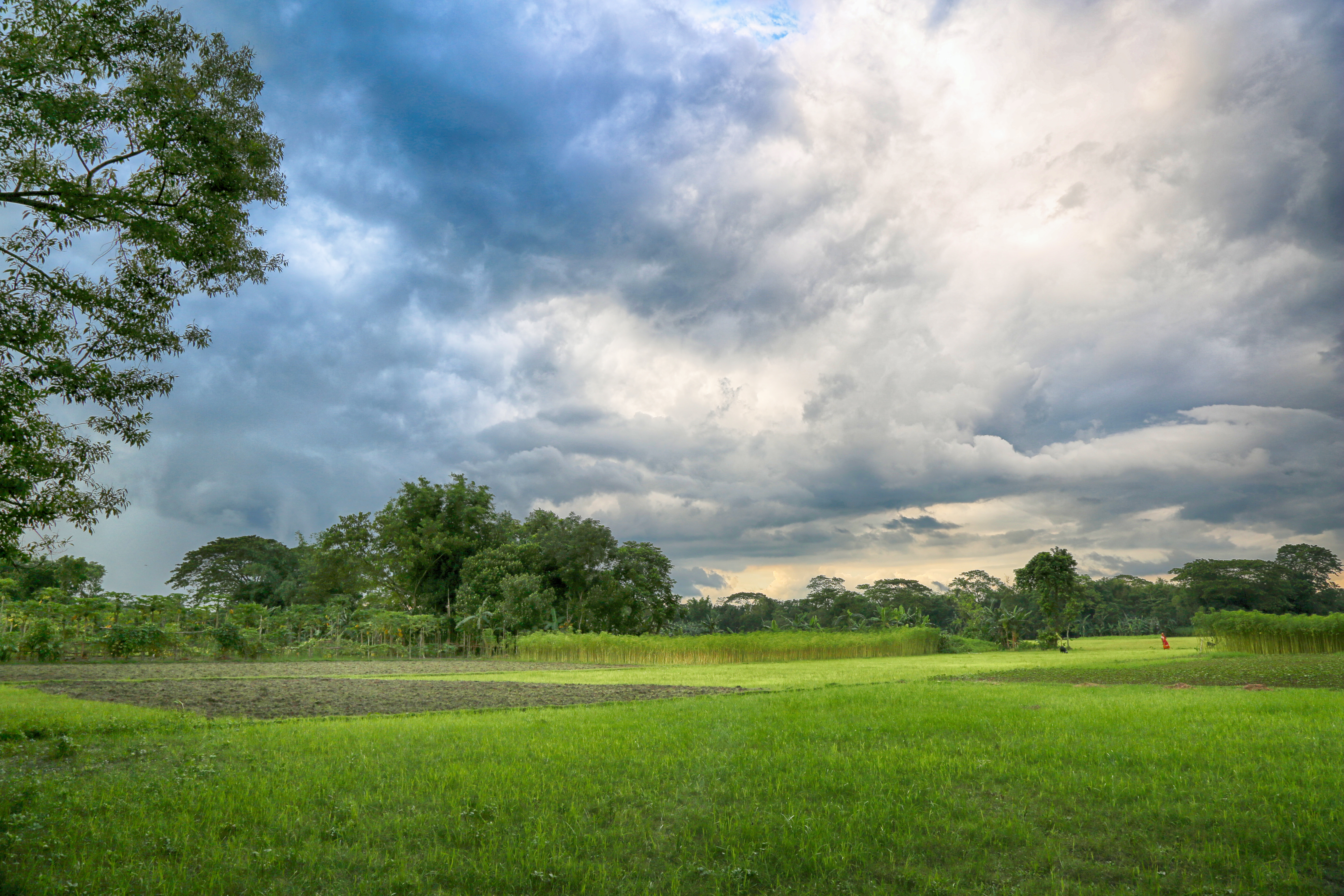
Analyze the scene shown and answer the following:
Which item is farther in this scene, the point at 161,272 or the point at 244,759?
the point at 161,272

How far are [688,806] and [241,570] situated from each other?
67.0 meters

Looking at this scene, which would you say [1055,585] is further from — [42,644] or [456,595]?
[42,644]

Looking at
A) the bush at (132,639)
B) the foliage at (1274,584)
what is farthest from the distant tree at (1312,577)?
the bush at (132,639)

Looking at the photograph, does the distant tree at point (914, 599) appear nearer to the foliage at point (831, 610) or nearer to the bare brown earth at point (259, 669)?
the foliage at point (831, 610)

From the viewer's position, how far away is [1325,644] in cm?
2505

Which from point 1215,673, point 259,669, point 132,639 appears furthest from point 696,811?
point 132,639

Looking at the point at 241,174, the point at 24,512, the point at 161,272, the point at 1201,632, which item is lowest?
the point at 1201,632

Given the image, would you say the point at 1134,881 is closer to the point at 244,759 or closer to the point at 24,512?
the point at 244,759

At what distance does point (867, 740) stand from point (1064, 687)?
31.8ft

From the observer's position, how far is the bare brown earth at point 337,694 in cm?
1224

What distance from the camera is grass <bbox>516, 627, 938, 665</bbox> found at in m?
32.8

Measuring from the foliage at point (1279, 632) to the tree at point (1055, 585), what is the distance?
40.0ft

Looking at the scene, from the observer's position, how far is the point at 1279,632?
26.1m

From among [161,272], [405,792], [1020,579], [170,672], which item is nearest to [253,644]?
[170,672]
